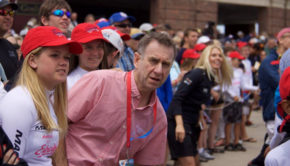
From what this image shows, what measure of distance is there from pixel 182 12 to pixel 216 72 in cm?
1106

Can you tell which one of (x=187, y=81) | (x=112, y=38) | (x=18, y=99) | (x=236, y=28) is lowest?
(x=187, y=81)

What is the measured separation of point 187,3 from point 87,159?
48.2ft

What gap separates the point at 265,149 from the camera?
5699 mm

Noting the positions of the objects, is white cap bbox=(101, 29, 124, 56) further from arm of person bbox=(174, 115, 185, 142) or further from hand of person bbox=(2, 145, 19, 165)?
hand of person bbox=(2, 145, 19, 165)

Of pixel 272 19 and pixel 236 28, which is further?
pixel 236 28

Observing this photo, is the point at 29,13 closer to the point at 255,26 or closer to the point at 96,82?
the point at 96,82

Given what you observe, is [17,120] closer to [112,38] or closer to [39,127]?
[39,127]

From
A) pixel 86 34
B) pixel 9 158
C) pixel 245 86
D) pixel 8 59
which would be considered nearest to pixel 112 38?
pixel 86 34

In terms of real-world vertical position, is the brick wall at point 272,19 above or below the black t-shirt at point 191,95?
above

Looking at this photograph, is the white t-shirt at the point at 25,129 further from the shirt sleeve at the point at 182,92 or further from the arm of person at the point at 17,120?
the shirt sleeve at the point at 182,92

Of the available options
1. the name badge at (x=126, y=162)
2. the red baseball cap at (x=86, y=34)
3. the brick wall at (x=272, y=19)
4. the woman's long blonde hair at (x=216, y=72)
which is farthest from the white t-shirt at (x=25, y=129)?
the brick wall at (x=272, y=19)

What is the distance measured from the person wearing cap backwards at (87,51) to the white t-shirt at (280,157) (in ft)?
5.73

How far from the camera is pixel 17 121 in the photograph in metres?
2.10

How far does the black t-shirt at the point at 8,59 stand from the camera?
3.80 m
